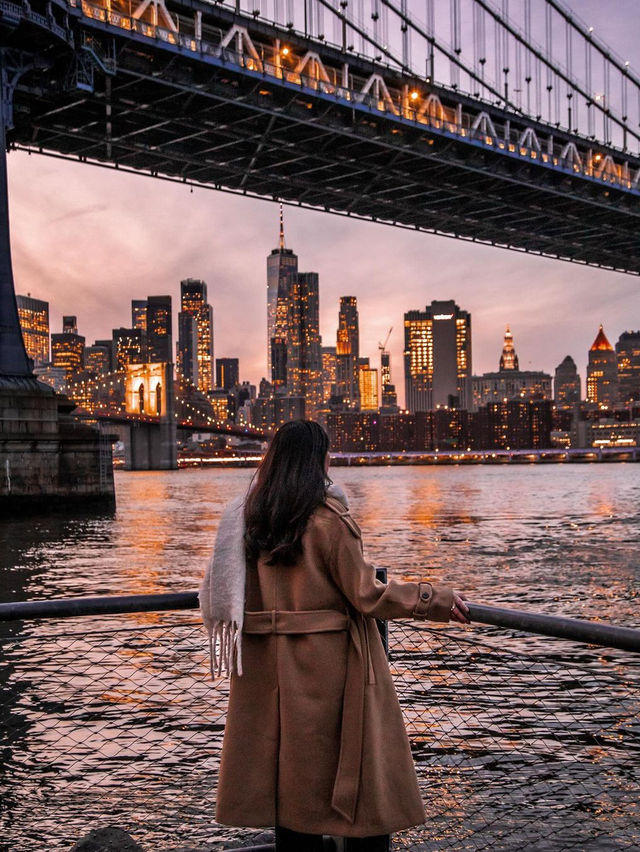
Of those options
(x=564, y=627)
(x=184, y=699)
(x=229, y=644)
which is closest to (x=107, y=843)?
(x=229, y=644)

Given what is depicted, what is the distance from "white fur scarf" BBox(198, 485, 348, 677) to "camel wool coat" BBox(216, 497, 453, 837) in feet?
0.17

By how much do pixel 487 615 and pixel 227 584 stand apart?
0.82 m

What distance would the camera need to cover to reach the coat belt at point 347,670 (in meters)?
2.75

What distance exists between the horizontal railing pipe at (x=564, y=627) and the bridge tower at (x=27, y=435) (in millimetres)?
27538

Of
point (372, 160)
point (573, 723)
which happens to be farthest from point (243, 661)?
point (372, 160)

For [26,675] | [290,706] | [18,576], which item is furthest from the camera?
[18,576]

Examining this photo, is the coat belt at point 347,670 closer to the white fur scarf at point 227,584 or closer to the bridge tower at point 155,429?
the white fur scarf at point 227,584

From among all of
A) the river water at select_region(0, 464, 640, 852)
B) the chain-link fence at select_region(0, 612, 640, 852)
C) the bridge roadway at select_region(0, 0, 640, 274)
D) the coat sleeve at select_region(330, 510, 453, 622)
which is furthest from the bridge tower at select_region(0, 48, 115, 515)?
the coat sleeve at select_region(330, 510, 453, 622)

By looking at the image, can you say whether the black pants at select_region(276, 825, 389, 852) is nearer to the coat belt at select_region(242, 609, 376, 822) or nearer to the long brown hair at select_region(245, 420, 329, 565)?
the coat belt at select_region(242, 609, 376, 822)

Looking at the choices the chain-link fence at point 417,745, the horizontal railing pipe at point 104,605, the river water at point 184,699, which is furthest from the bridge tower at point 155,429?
the horizontal railing pipe at point 104,605

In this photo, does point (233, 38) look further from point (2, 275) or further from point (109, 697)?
point (109, 697)

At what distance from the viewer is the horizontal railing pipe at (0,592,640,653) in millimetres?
2926

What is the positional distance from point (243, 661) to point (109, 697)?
5333 millimetres

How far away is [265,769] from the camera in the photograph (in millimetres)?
2865
